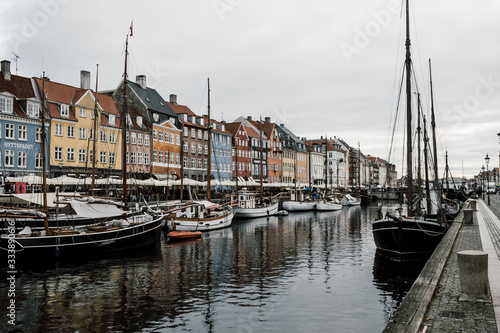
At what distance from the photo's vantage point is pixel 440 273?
13984 mm

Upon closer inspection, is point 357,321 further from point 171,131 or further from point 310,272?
point 171,131

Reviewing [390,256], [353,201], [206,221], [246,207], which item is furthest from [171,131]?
[390,256]

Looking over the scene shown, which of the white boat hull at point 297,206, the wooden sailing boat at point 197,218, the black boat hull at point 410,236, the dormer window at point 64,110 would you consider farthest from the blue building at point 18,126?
the black boat hull at point 410,236

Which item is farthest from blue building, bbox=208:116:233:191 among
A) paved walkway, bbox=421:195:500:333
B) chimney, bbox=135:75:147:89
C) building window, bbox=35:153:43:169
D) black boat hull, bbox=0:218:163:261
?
paved walkway, bbox=421:195:500:333

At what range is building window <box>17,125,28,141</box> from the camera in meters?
49.1

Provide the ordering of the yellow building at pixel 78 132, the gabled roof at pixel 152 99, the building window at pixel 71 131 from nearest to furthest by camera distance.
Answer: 1. the yellow building at pixel 78 132
2. the building window at pixel 71 131
3. the gabled roof at pixel 152 99

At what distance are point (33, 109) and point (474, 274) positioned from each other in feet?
169

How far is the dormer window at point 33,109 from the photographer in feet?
166

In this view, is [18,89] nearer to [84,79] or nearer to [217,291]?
[84,79]

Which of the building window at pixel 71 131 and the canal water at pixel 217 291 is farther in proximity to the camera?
A: the building window at pixel 71 131

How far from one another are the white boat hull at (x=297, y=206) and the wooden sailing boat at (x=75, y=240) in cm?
4161

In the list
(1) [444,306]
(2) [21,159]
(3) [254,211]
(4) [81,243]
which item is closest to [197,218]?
(4) [81,243]

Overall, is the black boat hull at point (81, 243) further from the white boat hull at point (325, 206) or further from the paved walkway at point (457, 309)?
the white boat hull at point (325, 206)

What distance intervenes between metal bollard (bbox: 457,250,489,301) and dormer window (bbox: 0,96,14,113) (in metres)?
49.5
